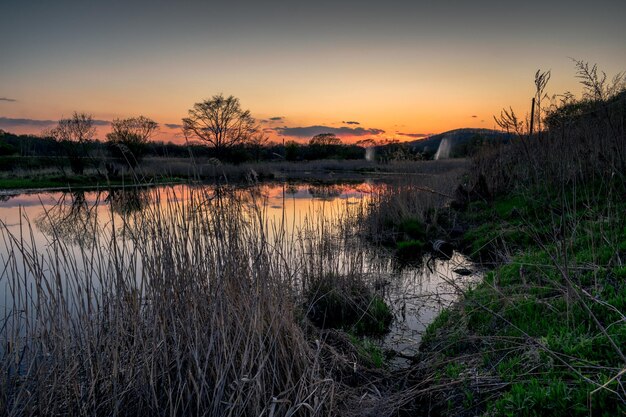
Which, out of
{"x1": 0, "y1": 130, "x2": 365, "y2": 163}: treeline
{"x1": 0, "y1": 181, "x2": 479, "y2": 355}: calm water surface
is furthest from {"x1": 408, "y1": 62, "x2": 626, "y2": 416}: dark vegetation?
{"x1": 0, "y1": 130, "x2": 365, "y2": 163}: treeline

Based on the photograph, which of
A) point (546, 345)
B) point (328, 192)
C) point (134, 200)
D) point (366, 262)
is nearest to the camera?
point (546, 345)

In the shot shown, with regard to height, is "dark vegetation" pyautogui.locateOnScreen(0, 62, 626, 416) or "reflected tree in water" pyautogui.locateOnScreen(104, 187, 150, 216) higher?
"reflected tree in water" pyautogui.locateOnScreen(104, 187, 150, 216)

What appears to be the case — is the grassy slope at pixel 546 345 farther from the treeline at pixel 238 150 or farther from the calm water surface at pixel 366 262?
the treeline at pixel 238 150

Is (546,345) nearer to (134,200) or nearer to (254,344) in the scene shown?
(254,344)

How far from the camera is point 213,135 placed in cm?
4609

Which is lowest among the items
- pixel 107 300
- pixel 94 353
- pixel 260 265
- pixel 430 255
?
pixel 430 255

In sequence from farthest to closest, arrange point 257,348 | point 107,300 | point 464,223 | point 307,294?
point 464,223
point 307,294
point 107,300
point 257,348

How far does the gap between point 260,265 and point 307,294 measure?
2.82m

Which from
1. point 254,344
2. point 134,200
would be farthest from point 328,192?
point 254,344

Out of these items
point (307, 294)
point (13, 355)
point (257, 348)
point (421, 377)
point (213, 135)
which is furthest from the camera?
point (213, 135)

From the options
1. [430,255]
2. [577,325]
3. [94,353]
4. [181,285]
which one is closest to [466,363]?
[577,325]

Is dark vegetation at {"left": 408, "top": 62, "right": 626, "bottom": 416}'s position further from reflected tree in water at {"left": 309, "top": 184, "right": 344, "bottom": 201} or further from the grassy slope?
reflected tree in water at {"left": 309, "top": 184, "right": 344, "bottom": 201}

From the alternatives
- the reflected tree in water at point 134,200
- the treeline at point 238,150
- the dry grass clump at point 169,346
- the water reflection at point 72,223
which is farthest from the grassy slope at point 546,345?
the treeline at point 238,150

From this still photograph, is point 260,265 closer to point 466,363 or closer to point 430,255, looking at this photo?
point 466,363
